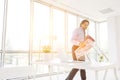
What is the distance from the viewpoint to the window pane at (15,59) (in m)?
3.57

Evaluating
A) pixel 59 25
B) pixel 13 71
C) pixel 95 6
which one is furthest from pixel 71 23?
pixel 13 71

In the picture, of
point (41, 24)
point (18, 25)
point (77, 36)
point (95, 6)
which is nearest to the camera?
point (77, 36)

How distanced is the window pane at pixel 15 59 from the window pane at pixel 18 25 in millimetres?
179

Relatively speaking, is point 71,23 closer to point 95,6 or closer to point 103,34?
point 95,6

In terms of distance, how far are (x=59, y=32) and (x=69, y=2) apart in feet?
3.77

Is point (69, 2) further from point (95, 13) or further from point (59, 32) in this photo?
point (95, 13)

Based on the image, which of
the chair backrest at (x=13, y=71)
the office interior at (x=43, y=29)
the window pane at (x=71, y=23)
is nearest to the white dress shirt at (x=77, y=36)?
the office interior at (x=43, y=29)

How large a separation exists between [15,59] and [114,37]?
3967 mm

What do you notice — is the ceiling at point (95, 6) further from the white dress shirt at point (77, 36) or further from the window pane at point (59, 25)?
the white dress shirt at point (77, 36)

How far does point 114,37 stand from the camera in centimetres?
573

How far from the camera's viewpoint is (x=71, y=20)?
5.65 m

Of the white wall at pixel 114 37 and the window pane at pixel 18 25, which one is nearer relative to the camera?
the window pane at pixel 18 25

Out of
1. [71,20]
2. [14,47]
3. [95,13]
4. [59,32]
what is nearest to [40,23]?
[59,32]

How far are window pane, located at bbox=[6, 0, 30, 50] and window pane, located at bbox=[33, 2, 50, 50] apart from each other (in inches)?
11.2
